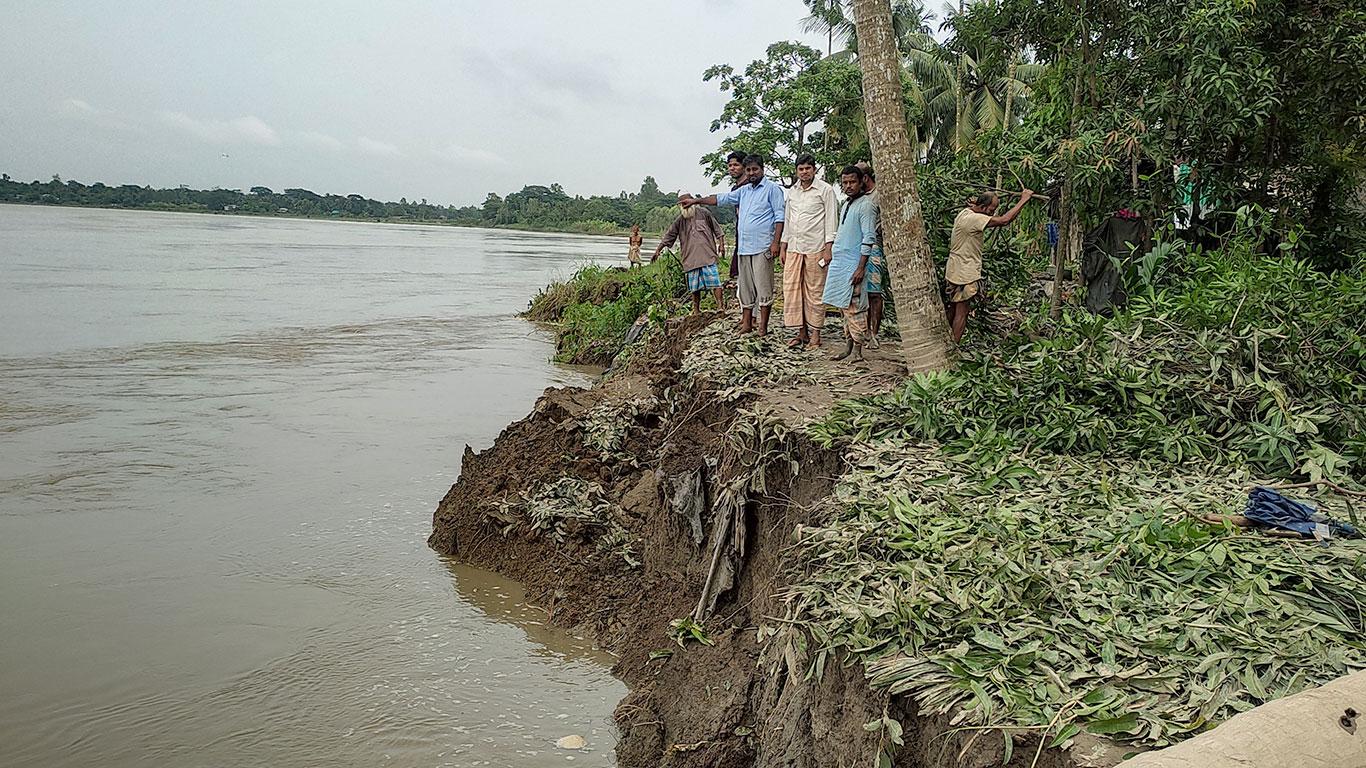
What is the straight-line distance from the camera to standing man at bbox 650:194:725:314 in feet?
35.1

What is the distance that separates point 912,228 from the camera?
6375 millimetres

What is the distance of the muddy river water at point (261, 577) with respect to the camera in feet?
17.1

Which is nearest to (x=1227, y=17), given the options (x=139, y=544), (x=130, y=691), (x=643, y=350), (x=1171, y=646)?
(x=1171, y=646)

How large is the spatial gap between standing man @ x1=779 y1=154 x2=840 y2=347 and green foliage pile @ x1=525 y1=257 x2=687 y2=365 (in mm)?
5191

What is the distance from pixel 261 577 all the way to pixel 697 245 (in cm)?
557

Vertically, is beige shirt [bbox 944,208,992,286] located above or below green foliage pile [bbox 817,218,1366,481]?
above

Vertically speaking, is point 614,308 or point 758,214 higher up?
point 758,214

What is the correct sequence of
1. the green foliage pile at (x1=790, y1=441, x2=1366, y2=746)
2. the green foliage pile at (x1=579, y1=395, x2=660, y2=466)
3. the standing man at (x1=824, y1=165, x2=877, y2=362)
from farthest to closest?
the green foliage pile at (x1=579, y1=395, x2=660, y2=466) → the standing man at (x1=824, y1=165, x2=877, y2=362) → the green foliage pile at (x1=790, y1=441, x2=1366, y2=746)

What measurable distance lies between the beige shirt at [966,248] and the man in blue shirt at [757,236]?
1.73 m

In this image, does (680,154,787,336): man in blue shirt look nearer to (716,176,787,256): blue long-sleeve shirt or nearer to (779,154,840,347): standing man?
(716,176,787,256): blue long-sleeve shirt

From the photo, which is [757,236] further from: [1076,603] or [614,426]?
[1076,603]

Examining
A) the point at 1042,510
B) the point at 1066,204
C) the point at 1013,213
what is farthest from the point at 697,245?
the point at 1042,510

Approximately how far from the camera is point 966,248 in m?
7.27

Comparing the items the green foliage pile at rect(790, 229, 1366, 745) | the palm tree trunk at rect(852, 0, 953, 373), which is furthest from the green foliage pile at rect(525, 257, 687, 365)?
the green foliage pile at rect(790, 229, 1366, 745)
